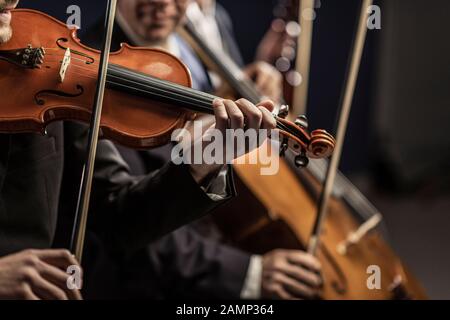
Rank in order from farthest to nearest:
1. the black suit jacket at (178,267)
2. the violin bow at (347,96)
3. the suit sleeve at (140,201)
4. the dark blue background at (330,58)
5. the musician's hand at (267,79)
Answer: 1. the dark blue background at (330,58)
2. the musician's hand at (267,79)
3. the black suit jacket at (178,267)
4. the violin bow at (347,96)
5. the suit sleeve at (140,201)

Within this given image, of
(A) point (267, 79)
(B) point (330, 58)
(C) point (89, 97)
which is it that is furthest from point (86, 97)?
(B) point (330, 58)

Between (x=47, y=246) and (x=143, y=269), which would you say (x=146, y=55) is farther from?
(x=143, y=269)

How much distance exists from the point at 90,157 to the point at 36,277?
0.14 m

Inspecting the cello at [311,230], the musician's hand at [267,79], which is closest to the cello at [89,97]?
the cello at [311,230]

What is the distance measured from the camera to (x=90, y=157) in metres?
0.81

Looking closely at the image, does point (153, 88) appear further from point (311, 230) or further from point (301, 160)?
point (311, 230)

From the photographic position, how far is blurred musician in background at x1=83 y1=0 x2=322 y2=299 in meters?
1.21

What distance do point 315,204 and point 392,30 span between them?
63.2 inches

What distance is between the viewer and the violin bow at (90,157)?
80 centimetres

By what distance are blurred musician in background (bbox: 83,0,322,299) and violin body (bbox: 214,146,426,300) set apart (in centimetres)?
4

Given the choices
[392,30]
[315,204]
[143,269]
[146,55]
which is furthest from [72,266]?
[392,30]

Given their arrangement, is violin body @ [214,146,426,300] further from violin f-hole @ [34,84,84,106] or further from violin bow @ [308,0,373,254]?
violin f-hole @ [34,84,84,106]

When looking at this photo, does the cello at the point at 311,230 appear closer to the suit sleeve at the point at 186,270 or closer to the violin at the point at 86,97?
the suit sleeve at the point at 186,270

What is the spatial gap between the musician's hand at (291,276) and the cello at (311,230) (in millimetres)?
23
